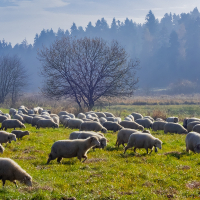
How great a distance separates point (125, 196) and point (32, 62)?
152m

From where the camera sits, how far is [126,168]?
9664 mm

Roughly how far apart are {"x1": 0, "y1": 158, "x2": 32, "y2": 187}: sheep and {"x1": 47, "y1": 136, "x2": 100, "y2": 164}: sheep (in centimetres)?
267

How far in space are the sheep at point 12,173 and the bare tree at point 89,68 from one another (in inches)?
1031

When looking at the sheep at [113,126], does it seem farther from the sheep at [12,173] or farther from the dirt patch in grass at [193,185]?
the sheep at [12,173]

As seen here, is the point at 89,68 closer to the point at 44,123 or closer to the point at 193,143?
the point at 44,123

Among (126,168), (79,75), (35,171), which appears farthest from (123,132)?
(79,75)

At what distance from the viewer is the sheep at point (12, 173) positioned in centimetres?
753

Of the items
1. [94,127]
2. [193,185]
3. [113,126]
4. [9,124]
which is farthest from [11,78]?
[193,185]

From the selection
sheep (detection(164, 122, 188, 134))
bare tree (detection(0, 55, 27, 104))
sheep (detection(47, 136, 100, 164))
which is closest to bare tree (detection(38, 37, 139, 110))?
sheep (detection(164, 122, 188, 134))

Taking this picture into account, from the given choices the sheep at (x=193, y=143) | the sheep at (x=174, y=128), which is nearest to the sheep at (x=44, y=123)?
the sheep at (x=174, y=128)

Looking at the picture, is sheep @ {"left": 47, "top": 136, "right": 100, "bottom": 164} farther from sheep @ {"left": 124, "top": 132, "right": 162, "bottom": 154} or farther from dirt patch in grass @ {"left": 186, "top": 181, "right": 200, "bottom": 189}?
dirt patch in grass @ {"left": 186, "top": 181, "right": 200, "bottom": 189}

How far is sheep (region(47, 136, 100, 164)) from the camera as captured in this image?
10367 millimetres

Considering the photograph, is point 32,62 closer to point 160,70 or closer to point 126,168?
point 160,70

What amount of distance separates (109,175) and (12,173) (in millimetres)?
2970
